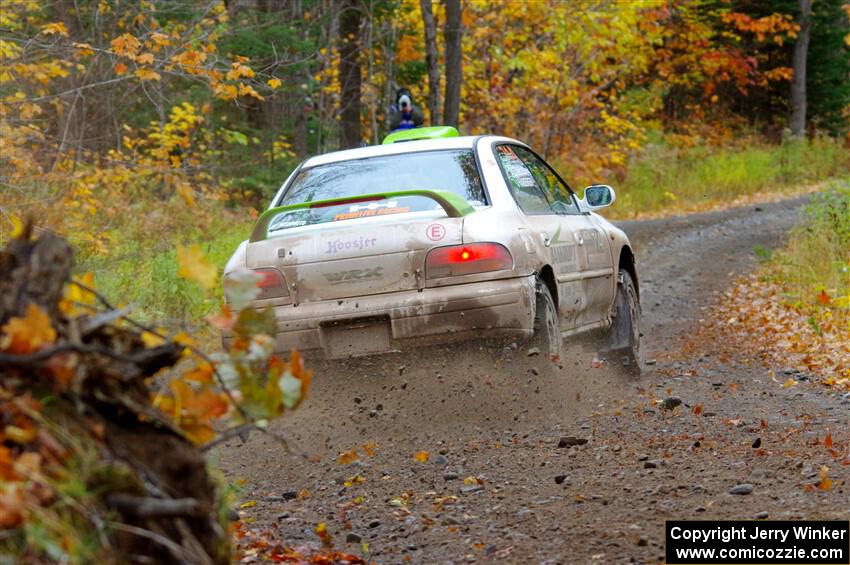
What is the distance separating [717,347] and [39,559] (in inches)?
348

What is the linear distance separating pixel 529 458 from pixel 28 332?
12.6 ft

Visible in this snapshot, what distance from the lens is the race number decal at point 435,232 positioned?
665 centimetres

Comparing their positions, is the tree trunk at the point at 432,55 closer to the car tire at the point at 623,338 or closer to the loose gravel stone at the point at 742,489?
the car tire at the point at 623,338

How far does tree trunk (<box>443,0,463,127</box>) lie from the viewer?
18531 millimetres

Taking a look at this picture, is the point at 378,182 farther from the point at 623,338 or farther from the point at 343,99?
the point at 343,99

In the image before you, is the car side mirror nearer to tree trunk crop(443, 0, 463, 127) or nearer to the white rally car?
the white rally car

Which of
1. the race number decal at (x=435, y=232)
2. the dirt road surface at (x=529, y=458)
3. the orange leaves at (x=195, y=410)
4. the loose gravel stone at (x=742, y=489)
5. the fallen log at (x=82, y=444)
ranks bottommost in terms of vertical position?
the dirt road surface at (x=529, y=458)

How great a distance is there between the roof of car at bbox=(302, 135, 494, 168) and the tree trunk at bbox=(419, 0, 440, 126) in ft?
35.8

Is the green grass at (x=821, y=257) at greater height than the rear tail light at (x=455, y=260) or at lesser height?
lesser

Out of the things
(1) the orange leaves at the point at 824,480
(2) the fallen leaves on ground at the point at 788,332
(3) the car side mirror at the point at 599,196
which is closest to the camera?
(1) the orange leaves at the point at 824,480

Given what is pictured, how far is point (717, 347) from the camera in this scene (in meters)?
10.3

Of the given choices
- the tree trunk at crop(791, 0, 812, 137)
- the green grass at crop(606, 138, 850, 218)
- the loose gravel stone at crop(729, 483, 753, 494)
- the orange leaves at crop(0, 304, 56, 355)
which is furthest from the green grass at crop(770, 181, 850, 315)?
the tree trunk at crop(791, 0, 812, 137)

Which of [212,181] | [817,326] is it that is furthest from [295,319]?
[212,181]

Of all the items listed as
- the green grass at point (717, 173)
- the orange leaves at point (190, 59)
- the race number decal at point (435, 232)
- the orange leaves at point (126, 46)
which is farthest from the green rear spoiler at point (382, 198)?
the green grass at point (717, 173)
